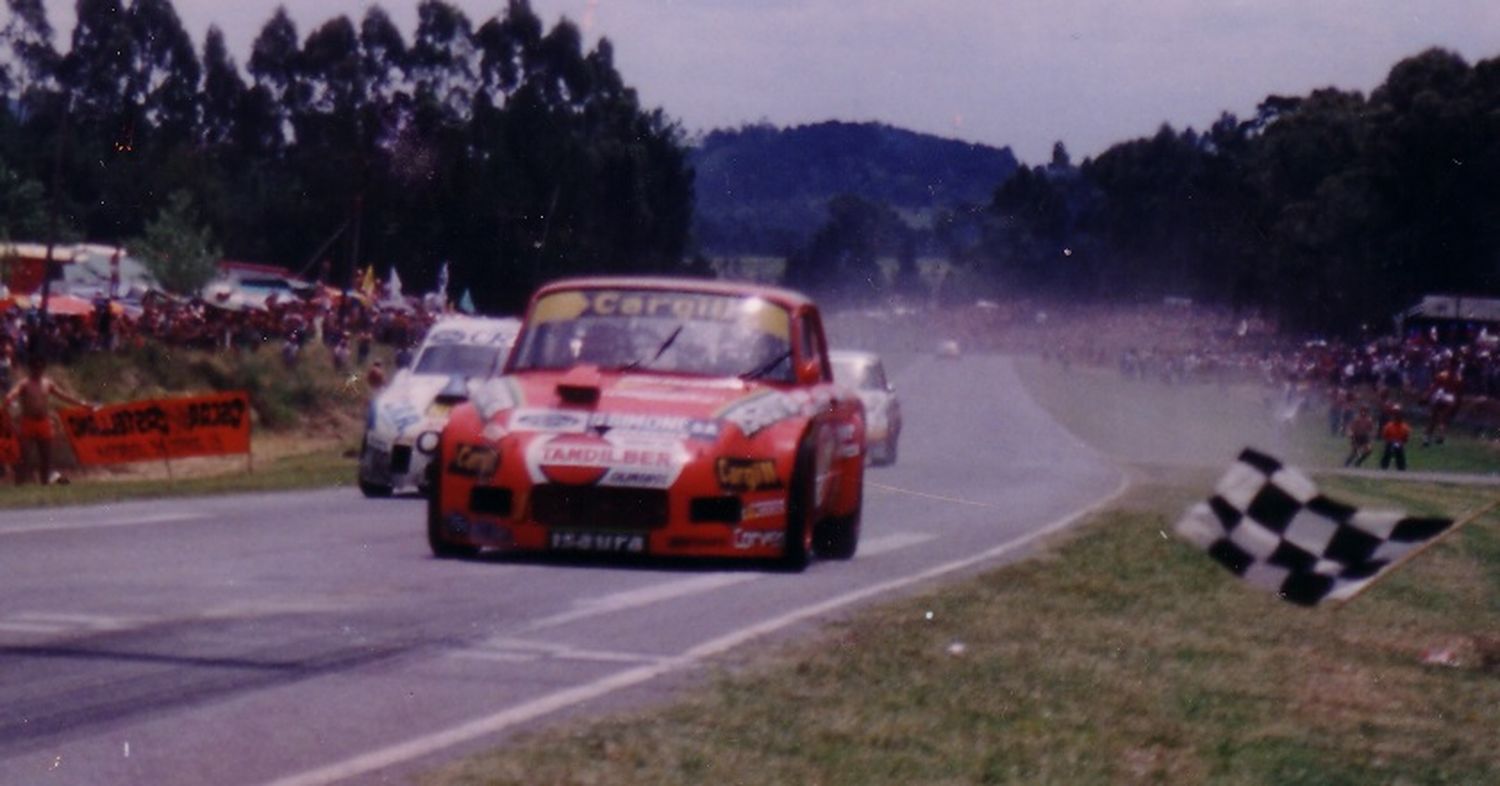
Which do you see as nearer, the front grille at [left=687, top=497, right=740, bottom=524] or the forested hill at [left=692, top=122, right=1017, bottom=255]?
the front grille at [left=687, top=497, right=740, bottom=524]

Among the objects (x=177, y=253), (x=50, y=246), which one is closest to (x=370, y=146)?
(x=177, y=253)

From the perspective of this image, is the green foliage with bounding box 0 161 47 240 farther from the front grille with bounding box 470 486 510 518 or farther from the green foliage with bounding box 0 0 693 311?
the front grille with bounding box 470 486 510 518

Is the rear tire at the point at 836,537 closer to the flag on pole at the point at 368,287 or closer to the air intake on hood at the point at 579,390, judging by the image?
the air intake on hood at the point at 579,390

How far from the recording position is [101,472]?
35.3 metres

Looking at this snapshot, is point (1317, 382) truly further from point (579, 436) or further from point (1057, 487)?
point (579, 436)

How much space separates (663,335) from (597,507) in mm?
796

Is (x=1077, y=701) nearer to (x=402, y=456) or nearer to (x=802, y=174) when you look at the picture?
(x=402, y=456)

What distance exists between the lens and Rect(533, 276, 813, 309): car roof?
6.40m

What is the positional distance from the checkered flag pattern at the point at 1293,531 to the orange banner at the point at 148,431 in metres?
19.9

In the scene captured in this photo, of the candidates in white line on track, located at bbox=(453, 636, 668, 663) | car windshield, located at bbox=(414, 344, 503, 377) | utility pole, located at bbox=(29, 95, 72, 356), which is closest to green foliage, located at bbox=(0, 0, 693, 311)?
utility pole, located at bbox=(29, 95, 72, 356)

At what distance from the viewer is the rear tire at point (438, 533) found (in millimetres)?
5891

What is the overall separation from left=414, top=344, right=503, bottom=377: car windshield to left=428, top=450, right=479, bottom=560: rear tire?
14522 millimetres

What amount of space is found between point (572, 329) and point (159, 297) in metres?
52.8

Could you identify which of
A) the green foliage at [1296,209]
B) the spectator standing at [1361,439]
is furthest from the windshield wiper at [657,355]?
the green foliage at [1296,209]
